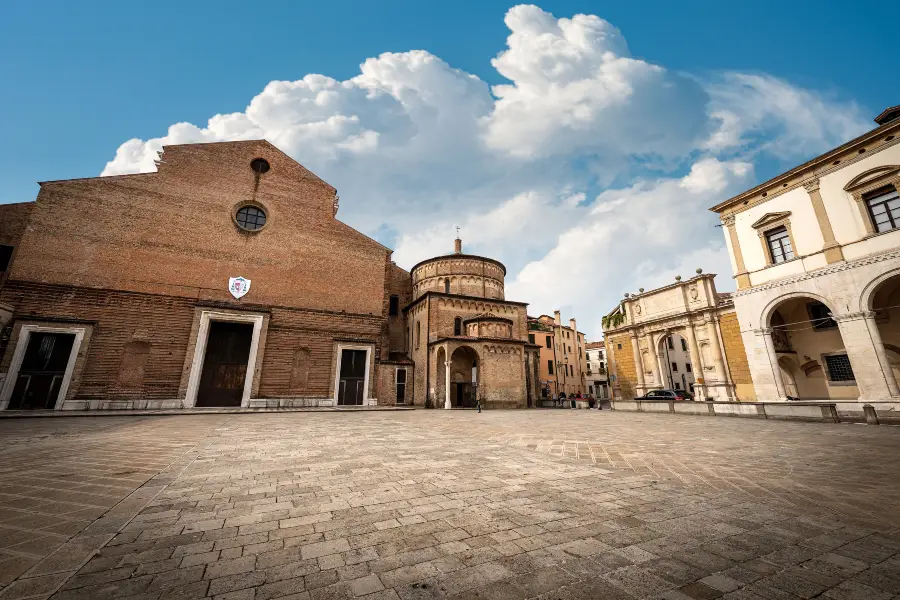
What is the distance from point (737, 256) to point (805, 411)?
29.8 feet

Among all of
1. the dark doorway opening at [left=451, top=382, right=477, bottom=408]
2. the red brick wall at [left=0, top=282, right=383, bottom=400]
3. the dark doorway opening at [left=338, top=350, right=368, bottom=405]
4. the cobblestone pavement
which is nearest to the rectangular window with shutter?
the cobblestone pavement

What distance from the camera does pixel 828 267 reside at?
14.9 m

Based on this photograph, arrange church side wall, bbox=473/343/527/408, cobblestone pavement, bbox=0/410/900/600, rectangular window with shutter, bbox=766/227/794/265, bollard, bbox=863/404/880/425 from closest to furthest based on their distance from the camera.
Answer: cobblestone pavement, bbox=0/410/900/600 → bollard, bbox=863/404/880/425 → rectangular window with shutter, bbox=766/227/794/265 → church side wall, bbox=473/343/527/408

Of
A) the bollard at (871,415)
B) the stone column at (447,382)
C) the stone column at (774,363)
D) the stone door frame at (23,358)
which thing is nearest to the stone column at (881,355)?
the stone column at (774,363)

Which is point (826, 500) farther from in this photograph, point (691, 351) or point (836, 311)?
point (691, 351)

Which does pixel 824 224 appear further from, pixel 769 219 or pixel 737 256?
pixel 737 256

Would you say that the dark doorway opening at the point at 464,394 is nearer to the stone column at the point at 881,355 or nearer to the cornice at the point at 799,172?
the cornice at the point at 799,172

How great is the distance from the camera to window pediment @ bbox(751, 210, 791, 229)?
16656 mm

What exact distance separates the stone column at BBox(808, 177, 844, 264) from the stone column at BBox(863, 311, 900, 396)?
2.72 meters

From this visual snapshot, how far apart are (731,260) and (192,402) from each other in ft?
95.5

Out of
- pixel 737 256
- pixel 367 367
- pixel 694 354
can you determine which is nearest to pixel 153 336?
pixel 367 367

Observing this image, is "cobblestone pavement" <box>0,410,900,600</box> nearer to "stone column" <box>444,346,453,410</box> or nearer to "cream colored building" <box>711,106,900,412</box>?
"cream colored building" <box>711,106,900,412</box>

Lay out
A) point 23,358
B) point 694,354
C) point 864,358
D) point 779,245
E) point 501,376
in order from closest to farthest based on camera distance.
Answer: point 864,358 < point 23,358 < point 779,245 < point 694,354 < point 501,376

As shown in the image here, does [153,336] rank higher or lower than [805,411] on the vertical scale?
higher
